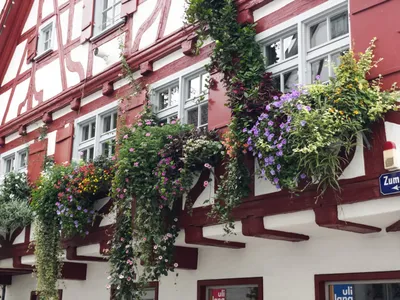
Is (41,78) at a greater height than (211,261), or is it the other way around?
(41,78)

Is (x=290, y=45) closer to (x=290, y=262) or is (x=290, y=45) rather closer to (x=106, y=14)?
(x=290, y=262)

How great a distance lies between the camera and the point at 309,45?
7.24 meters

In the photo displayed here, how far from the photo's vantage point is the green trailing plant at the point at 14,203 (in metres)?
10.6

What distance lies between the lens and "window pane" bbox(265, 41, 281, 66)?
7636mm

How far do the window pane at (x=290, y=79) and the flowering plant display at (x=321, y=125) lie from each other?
37.3 inches

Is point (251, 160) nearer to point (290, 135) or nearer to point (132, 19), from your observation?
point (290, 135)

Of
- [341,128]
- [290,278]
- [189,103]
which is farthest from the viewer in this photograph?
[189,103]

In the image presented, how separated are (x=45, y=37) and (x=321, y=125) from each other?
857 centimetres

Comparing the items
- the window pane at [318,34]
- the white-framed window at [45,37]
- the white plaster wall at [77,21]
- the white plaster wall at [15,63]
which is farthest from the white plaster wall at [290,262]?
the white plaster wall at [15,63]

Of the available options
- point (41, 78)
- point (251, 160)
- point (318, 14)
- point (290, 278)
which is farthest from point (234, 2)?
point (41, 78)

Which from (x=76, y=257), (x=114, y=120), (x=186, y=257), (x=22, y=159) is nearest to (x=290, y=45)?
(x=186, y=257)

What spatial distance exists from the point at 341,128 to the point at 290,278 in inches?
90.1

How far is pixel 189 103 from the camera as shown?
869 centimetres

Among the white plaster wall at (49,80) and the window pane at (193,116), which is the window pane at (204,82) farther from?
the white plaster wall at (49,80)
